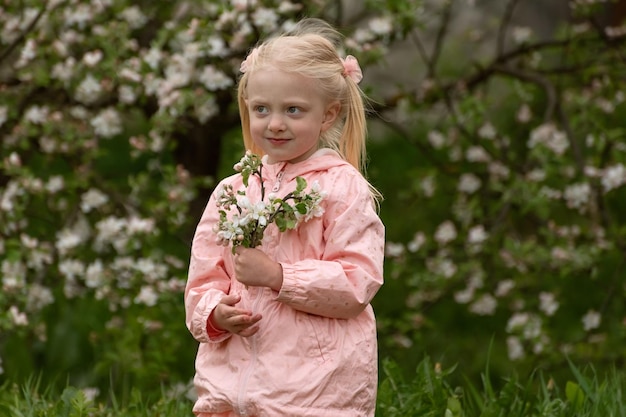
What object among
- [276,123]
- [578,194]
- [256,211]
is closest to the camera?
[256,211]

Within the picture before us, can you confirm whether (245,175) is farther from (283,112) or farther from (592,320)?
(592,320)

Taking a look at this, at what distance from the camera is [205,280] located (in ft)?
8.84

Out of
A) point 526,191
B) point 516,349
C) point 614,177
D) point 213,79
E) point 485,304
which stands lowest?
point 516,349

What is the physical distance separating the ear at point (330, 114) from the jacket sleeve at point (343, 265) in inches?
5.8

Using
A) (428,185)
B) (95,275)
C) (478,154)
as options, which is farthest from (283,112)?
(478,154)

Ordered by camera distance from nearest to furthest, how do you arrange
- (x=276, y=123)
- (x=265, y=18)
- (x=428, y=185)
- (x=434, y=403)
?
(x=276, y=123), (x=434, y=403), (x=265, y=18), (x=428, y=185)

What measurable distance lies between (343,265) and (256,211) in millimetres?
240

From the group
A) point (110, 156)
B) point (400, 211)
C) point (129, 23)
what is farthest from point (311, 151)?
point (110, 156)

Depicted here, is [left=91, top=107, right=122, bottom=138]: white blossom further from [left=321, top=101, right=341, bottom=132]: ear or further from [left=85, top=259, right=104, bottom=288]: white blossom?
[left=321, top=101, right=341, bottom=132]: ear

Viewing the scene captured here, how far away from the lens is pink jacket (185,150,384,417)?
2.50 metres

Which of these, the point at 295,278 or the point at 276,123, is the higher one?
the point at 276,123

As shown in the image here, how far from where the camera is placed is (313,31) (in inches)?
115

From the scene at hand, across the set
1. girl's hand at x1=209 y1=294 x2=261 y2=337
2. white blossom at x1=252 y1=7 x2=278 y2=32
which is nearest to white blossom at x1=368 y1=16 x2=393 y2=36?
white blossom at x1=252 y1=7 x2=278 y2=32

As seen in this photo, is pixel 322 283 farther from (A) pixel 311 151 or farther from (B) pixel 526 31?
(B) pixel 526 31
